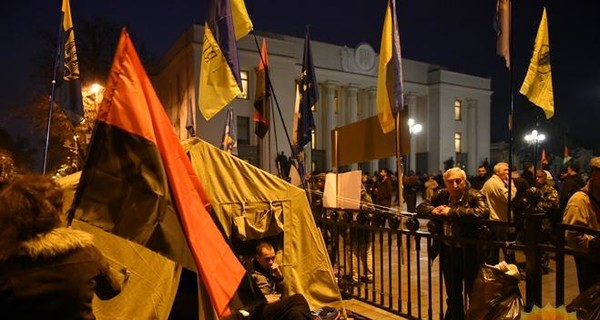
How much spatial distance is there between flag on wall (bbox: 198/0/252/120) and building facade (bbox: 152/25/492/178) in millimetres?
22564

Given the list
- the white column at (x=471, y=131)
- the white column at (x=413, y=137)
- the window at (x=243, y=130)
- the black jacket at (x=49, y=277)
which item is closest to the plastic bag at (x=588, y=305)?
the black jacket at (x=49, y=277)

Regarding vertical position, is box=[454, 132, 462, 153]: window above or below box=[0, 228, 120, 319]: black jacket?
above

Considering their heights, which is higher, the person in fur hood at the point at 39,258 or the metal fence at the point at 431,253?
the person in fur hood at the point at 39,258

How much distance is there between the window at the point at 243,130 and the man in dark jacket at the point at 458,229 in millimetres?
29847

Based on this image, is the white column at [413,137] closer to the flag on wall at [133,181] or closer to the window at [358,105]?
the window at [358,105]

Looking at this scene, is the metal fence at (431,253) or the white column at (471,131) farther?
the white column at (471,131)

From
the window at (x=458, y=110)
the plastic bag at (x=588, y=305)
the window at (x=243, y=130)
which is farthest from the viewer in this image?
the window at (x=458, y=110)

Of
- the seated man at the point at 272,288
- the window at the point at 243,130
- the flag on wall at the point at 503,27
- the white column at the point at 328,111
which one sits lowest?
the seated man at the point at 272,288

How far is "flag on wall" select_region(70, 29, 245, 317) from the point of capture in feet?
8.54

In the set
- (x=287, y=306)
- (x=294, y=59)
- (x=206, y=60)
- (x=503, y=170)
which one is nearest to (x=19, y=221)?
(x=287, y=306)

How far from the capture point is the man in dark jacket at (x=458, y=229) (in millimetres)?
4426

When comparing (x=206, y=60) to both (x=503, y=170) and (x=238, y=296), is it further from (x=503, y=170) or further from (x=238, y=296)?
(x=503, y=170)

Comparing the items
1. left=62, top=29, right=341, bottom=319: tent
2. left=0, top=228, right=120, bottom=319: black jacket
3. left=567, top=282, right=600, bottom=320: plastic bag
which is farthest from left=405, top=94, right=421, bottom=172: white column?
left=0, top=228, right=120, bottom=319: black jacket

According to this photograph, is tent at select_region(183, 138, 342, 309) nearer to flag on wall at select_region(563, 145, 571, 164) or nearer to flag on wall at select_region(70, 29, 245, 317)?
flag on wall at select_region(70, 29, 245, 317)
